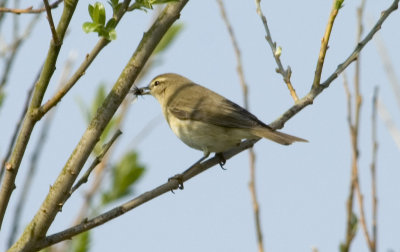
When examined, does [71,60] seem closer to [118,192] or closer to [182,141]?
[118,192]

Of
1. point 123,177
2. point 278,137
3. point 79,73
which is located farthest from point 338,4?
point 278,137

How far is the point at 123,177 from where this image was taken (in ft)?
11.1

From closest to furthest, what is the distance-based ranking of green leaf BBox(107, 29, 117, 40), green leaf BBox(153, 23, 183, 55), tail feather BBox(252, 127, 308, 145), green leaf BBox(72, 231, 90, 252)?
1. green leaf BBox(107, 29, 117, 40)
2. green leaf BBox(72, 231, 90, 252)
3. green leaf BBox(153, 23, 183, 55)
4. tail feather BBox(252, 127, 308, 145)

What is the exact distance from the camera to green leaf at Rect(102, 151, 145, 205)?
10.9 ft

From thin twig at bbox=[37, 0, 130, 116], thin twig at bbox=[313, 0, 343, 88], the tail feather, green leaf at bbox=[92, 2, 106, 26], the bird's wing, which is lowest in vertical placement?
thin twig at bbox=[37, 0, 130, 116]

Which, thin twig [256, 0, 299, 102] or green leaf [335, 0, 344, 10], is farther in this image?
thin twig [256, 0, 299, 102]

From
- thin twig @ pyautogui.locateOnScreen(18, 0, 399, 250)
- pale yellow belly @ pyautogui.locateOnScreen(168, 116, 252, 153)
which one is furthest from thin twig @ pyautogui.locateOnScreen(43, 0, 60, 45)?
pale yellow belly @ pyautogui.locateOnScreen(168, 116, 252, 153)

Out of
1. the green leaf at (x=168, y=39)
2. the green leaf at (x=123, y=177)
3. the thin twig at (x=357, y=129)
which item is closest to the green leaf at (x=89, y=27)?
the green leaf at (x=123, y=177)

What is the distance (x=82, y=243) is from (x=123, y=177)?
525mm

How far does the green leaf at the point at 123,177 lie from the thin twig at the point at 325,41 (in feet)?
3.86

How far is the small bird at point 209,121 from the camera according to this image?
16.4 ft

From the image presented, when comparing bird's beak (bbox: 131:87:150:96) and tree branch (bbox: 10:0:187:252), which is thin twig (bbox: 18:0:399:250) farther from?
bird's beak (bbox: 131:87:150:96)

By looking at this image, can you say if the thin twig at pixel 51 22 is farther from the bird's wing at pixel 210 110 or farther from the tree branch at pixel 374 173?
the bird's wing at pixel 210 110

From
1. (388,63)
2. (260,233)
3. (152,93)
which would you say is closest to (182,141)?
(152,93)
